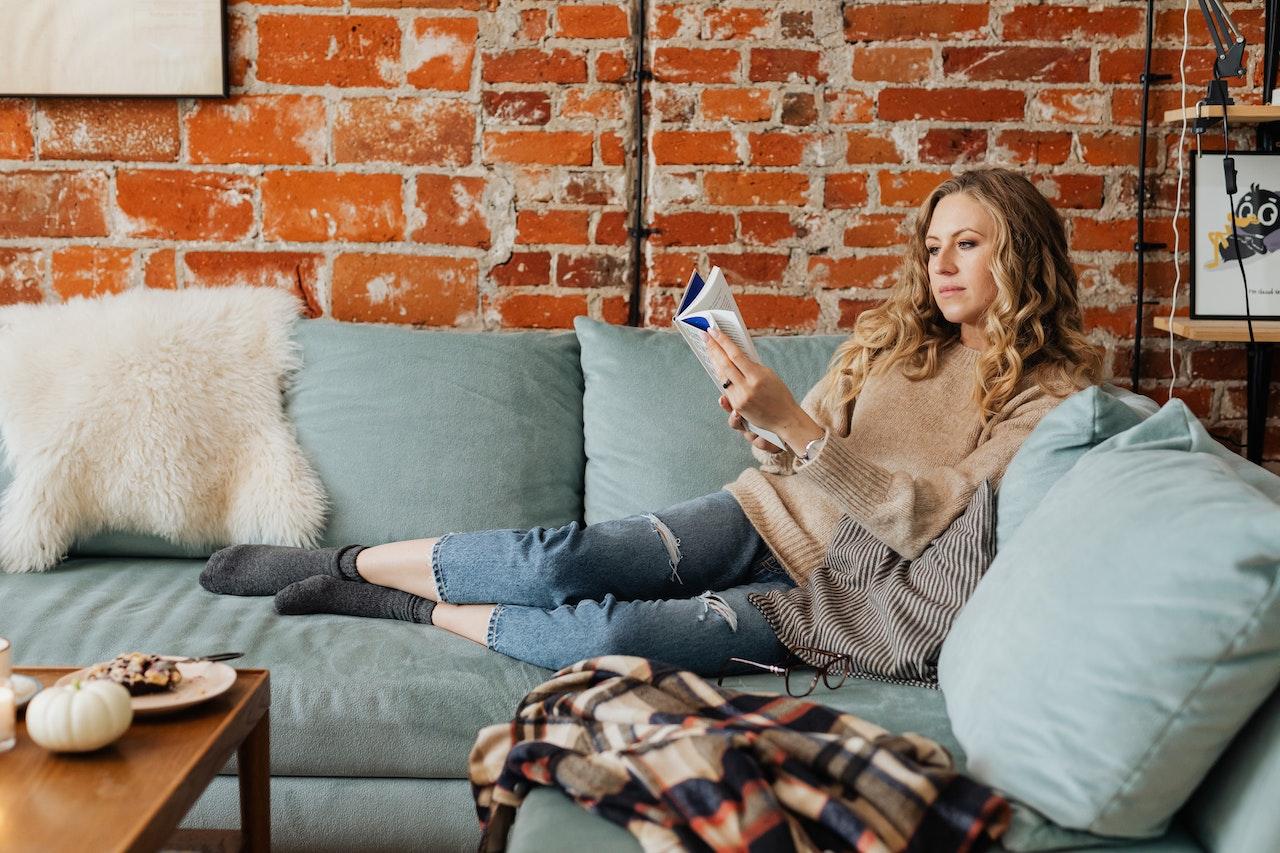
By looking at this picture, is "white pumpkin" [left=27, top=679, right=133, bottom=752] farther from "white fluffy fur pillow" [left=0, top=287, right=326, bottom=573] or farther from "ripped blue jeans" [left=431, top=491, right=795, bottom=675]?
"white fluffy fur pillow" [left=0, top=287, right=326, bottom=573]

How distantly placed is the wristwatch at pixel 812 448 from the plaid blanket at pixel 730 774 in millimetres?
594

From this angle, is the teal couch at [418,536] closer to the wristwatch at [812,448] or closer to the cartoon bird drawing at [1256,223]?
the wristwatch at [812,448]

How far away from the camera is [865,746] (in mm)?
1026

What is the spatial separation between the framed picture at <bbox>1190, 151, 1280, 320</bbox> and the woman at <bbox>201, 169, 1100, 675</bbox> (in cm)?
50

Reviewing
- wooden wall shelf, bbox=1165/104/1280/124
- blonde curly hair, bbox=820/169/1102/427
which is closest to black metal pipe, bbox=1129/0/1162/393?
wooden wall shelf, bbox=1165/104/1280/124

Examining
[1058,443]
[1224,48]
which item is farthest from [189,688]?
[1224,48]

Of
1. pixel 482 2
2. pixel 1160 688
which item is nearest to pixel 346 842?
pixel 1160 688

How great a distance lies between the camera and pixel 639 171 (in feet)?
7.57

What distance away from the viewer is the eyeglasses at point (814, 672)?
145 centimetres

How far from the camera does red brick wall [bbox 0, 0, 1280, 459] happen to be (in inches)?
88.6

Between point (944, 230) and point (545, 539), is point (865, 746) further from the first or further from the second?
point (944, 230)

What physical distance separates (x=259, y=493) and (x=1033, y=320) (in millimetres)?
1356

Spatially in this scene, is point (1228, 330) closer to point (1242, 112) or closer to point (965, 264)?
point (1242, 112)

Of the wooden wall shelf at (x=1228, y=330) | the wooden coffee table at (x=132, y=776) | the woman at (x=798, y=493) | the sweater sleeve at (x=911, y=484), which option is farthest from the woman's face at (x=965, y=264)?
the wooden coffee table at (x=132, y=776)
